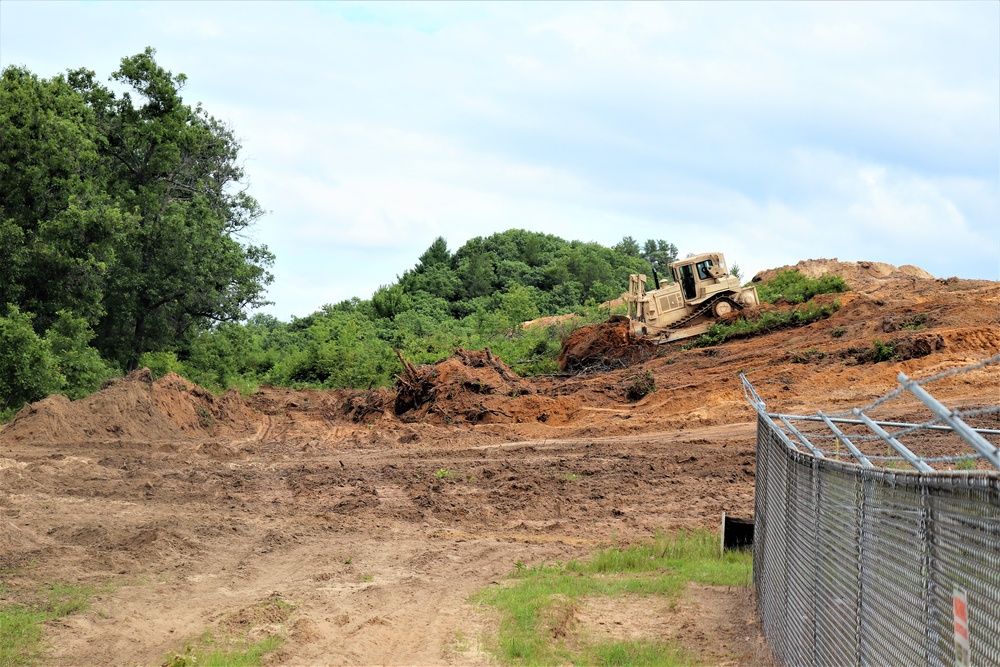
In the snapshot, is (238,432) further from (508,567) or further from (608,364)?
(508,567)

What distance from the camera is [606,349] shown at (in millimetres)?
33375

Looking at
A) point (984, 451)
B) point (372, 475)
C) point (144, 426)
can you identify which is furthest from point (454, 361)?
point (984, 451)

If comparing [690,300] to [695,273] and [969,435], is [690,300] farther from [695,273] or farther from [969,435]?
[969,435]

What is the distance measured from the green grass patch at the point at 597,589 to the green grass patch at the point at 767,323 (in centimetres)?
1952

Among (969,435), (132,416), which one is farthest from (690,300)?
(969,435)

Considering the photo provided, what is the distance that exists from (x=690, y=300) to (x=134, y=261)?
→ 1931 centimetres

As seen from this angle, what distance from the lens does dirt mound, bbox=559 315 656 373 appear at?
107 ft

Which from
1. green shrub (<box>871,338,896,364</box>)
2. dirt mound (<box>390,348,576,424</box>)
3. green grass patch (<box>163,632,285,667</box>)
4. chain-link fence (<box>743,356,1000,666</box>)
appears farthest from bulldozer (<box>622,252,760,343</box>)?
chain-link fence (<box>743,356,1000,666</box>)

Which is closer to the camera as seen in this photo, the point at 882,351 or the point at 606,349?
the point at 882,351

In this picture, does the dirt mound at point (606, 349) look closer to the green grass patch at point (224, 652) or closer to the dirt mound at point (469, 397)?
the dirt mound at point (469, 397)

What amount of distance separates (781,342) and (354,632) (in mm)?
22524

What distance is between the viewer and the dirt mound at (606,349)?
32.7m

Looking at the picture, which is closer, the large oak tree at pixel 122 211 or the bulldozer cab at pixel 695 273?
the large oak tree at pixel 122 211

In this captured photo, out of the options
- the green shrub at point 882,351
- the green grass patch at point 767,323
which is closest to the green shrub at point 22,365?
the green grass patch at point 767,323
